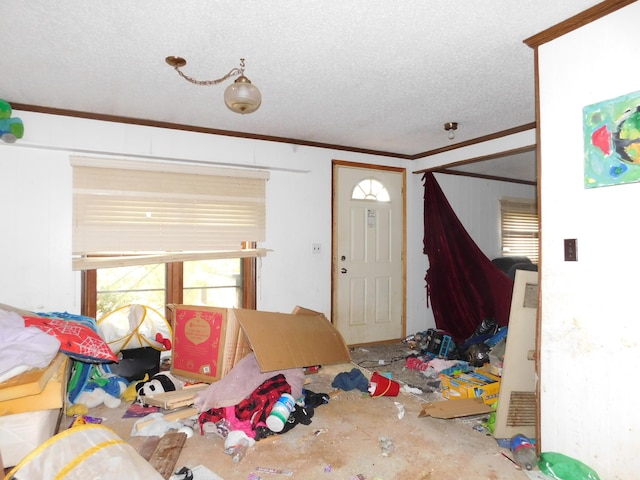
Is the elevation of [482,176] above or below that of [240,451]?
above

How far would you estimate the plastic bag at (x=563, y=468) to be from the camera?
195 centimetres

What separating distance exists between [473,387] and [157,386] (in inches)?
93.4

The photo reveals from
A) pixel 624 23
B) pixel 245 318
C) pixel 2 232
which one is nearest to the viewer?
pixel 624 23

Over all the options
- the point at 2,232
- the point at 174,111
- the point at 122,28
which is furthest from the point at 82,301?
the point at 122,28

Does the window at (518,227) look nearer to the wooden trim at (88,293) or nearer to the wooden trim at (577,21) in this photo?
the wooden trim at (577,21)

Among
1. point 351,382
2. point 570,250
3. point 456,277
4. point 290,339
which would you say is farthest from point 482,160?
point 290,339

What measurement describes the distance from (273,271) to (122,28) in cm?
272

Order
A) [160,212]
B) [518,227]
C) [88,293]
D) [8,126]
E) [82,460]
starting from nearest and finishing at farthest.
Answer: [82,460], [8,126], [88,293], [160,212], [518,227]

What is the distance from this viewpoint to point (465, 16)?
208cm

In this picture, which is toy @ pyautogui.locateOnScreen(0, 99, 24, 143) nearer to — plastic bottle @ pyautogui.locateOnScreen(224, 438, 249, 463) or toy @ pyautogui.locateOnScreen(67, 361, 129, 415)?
toy @ pyautogui.locateOnScreen(67, 361, 129, 415)

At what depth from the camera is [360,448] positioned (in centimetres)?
237

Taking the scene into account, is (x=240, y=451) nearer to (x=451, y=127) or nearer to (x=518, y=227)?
(x=451, y=127)

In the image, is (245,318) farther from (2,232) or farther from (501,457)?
(2,232)

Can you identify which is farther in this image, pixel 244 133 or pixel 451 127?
pixel 244 133
